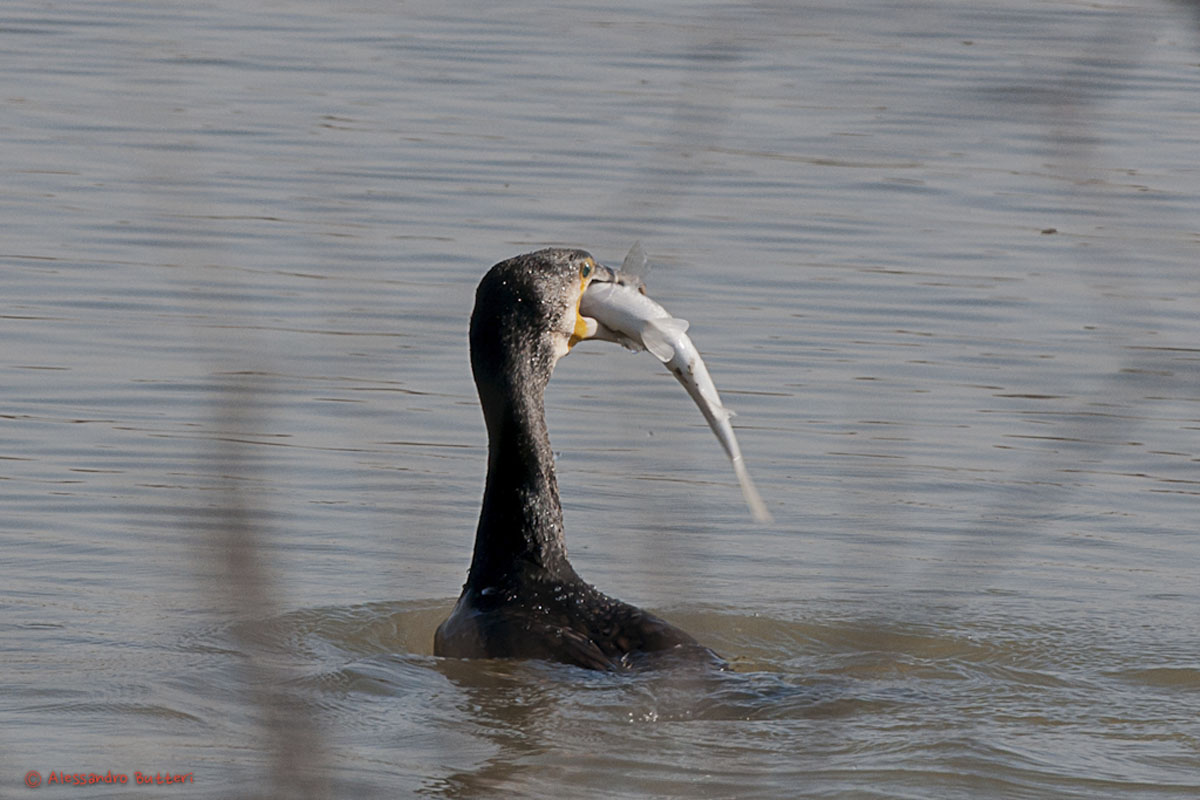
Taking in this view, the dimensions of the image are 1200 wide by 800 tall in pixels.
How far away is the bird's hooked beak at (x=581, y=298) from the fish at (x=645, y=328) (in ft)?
0.04

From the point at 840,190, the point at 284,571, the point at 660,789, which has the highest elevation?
the point at 840,190

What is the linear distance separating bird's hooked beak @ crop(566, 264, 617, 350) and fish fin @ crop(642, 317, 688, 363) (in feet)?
1.04

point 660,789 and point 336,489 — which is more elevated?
point 336,489

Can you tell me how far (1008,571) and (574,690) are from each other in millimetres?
2750

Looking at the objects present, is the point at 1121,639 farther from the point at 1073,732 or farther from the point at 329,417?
the point at 329,417

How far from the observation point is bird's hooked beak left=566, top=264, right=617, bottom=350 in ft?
21.8

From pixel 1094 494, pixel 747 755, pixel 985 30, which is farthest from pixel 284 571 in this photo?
pixel 985 30

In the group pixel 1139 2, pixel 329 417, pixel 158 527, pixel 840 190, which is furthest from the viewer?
pixel 840 190

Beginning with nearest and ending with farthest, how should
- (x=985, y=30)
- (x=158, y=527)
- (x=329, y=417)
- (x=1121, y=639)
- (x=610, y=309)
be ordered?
1. (x=985, y=30)
2. (x=610, y=309)
3. (x=1121, y=639)
4. (x=158, y=527)
5. (x=329, y=417)

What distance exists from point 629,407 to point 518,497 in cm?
360

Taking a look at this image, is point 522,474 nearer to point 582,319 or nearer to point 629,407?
point 582,319

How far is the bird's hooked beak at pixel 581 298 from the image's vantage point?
665cm

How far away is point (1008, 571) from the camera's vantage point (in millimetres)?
8008

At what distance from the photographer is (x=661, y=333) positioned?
6.27m
